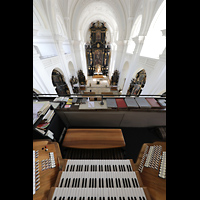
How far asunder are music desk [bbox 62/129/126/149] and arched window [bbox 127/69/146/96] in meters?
5.43

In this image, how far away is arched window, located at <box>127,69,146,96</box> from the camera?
22.8 feet

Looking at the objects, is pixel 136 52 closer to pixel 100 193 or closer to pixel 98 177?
pixel 98 177

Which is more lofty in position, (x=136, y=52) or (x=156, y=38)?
(x=156, y=38)

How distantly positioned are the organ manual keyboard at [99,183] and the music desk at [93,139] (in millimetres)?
446

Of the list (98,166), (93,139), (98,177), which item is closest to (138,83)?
(93,139)

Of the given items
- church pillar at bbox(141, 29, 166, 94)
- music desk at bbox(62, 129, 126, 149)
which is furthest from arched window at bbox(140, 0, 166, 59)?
music desk at bbox(62, 129, 126, 149)

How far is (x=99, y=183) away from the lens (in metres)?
1.45

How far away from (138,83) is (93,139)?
6361mm

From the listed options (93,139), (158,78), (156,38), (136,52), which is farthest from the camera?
(136,52)

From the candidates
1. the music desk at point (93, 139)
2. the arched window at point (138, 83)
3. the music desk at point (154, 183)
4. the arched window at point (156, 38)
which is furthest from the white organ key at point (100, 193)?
the arched window at point (138, 83)
